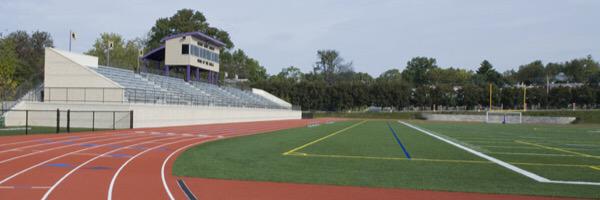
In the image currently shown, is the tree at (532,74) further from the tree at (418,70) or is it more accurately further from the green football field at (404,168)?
the green football field at (404,168)

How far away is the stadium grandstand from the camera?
3088cm

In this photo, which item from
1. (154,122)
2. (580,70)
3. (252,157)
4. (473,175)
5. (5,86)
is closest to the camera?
(473,175)

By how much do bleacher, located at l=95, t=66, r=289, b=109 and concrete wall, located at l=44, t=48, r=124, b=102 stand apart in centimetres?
113

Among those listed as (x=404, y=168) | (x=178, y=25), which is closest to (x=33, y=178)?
(x=404, y=168)

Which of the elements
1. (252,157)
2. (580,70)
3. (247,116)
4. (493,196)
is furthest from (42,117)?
(580,70)

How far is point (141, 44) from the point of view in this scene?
86.9 m

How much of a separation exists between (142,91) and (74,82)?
14.8ft

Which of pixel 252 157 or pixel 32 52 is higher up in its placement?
pixel 32 52

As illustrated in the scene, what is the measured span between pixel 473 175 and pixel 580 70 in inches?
5824

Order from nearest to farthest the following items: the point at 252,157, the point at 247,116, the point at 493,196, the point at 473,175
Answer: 1. the point at 493,196
2. the point at 473,175
3. the point at 252,157
4. the point at 247,116

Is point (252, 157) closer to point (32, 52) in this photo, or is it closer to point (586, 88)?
point (32, 52)

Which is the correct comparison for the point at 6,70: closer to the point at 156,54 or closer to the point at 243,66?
the point at 156,54

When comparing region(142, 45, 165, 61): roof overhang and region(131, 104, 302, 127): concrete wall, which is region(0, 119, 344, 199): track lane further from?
region(142, 45, 165, 61): roof overhang

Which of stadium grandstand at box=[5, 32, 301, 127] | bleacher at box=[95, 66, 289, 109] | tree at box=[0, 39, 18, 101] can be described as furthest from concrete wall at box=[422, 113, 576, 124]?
tree at box=[0, 39, 18, 101]
